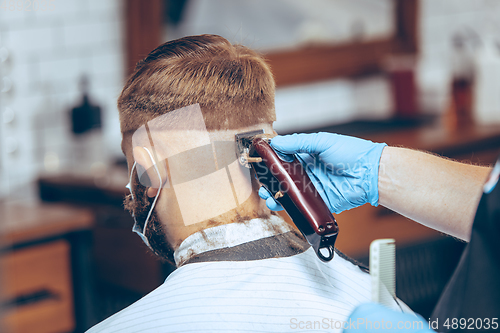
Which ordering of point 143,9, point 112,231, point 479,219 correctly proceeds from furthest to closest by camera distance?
point 143,9 → point 112,231 → point 479,219

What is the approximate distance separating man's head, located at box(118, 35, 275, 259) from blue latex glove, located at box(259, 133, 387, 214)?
95 mm

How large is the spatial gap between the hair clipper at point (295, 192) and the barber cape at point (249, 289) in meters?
0.12

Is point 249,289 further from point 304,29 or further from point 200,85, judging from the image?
point 304,29

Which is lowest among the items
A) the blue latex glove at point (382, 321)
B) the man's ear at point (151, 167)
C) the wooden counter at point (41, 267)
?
the wooden counter at point (41, 267)

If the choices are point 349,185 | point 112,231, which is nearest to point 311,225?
point 349,185

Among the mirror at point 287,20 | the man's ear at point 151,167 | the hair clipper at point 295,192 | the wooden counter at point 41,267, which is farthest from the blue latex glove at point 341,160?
the mirror at point 287,20

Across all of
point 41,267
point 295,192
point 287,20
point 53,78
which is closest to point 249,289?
point 295,192

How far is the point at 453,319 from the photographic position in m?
0.61

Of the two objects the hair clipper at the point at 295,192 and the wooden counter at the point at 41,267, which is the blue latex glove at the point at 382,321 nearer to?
the hair clipper at the point at 295,192

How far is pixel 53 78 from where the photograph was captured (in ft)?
7.63

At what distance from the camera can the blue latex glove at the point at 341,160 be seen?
0.97m

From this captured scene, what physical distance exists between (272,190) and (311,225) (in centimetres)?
12

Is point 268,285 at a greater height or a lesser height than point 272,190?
lesser

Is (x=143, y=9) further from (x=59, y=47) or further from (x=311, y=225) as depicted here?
(x=311, y=225)
